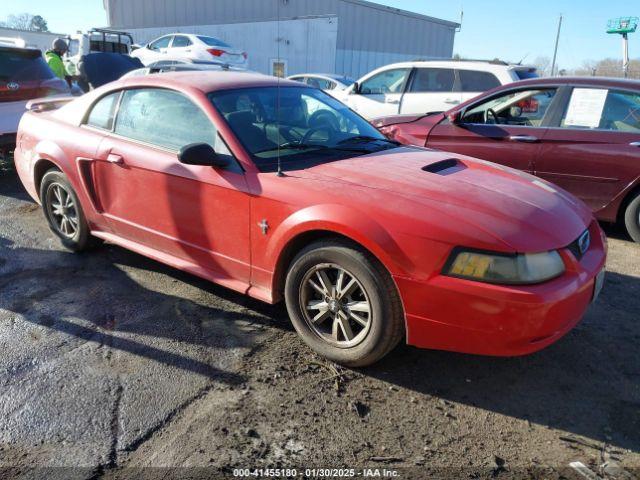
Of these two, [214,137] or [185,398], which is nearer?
[185,398]

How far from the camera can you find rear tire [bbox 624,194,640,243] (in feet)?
16.1

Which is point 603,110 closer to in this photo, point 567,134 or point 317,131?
point 567,134

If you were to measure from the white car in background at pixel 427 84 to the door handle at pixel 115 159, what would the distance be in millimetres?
5099

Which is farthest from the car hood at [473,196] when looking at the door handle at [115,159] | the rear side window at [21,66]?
the rear side window at [21,66]

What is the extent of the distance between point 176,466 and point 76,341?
1.34 m

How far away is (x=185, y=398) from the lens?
2633mm

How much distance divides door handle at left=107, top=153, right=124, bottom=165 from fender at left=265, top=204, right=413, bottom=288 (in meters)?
1.44

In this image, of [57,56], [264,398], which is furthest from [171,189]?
[57,56]

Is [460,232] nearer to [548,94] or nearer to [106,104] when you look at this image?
[106,104]

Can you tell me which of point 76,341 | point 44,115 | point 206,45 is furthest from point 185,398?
point 206,45

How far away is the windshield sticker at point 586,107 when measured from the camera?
5098 millimetres

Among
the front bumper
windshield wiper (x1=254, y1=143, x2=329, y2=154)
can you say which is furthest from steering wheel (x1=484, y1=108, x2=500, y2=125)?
the front bumper

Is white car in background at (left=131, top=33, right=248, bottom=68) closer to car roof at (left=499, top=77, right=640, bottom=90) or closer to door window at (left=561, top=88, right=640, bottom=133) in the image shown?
car roof at (left=499, top=77, right=640, bottom=90)

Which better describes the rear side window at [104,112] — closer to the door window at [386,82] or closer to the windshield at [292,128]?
the windshield at [292,128]
